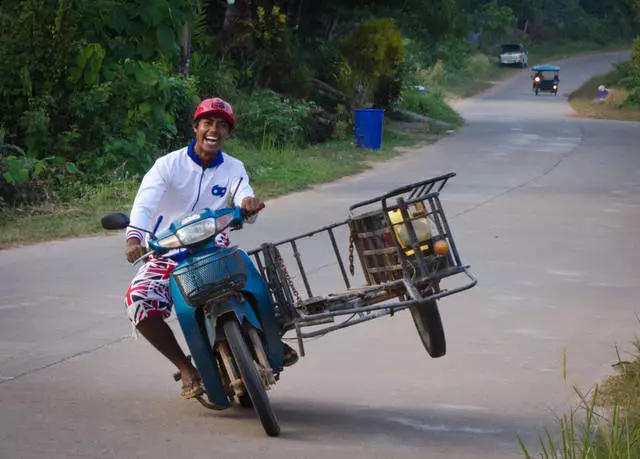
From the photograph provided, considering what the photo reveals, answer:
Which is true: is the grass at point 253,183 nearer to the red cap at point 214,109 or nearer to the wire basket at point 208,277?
the red cap at point 214,109

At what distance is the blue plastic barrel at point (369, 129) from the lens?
89.1 feet

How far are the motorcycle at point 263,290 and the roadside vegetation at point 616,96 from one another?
4051 cm

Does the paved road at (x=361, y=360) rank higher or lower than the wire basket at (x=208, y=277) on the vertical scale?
lower

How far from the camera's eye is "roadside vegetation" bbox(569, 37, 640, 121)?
4897 cm

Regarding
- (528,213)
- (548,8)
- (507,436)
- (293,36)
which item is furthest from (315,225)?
(548,8)

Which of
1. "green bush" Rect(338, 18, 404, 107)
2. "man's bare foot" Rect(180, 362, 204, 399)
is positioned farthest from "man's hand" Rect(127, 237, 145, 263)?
"green bush" Rect(338, 18, 404, 107)

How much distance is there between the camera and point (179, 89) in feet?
66.7

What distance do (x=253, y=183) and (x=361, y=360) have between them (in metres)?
10.9

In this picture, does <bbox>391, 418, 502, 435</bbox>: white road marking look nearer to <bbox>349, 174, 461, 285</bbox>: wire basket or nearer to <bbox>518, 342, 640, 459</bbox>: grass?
<bbox>518, 342, 640, 459</bbox>: grass

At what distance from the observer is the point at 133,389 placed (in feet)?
→ 25.5

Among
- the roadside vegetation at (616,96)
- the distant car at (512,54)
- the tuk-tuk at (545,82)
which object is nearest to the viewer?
the roadside vegetation at (616,96)

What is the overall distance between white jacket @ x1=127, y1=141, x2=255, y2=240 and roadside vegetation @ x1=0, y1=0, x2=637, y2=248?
6638 mm

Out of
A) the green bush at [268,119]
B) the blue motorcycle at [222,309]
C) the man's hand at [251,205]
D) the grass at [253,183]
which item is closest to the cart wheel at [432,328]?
the blue motorcycle at [222,309]

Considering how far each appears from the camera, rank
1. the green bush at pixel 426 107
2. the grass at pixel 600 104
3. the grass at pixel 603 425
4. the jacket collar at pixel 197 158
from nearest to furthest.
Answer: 1. the grass at pixel 603 425
2. the jacket collar at pixel 197 158
3. the green bush at pixel 426 107
4. the grass at pixel 600 104
